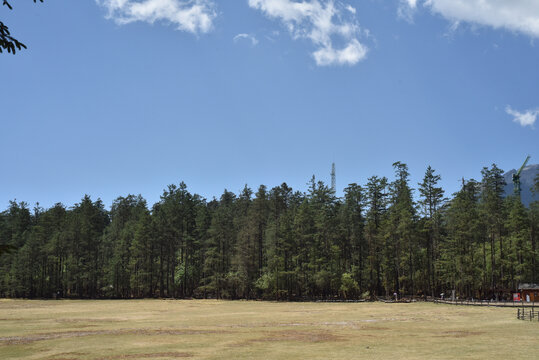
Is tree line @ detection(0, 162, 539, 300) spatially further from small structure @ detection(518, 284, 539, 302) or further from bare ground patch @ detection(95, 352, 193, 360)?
bare ground patch @ detection(95, 352, 193, 360)

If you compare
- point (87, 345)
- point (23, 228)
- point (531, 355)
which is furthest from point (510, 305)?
point (23, 228)

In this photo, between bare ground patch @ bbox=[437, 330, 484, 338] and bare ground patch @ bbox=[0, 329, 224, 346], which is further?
bare ground patch @ bbox=[0, 329, 224, 346]

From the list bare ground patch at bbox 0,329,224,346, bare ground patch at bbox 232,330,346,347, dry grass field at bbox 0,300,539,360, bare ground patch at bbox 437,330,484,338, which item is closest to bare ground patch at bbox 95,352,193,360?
dry grass field at bbox 0,300,539,360

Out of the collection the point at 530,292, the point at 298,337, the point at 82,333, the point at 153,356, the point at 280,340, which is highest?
the point at 153,356

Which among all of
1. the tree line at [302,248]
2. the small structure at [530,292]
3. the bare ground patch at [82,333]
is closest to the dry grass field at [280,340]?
the bare ground patch at [82,333]

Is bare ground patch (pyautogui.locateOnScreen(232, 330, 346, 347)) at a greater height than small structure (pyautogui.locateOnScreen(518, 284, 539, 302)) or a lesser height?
greater

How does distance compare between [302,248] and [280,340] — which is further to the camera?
[302,248]

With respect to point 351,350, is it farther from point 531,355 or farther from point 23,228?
point 23,228

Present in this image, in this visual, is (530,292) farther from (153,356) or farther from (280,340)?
(153,356)

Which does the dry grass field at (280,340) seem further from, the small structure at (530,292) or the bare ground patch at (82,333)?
the small structure at (530,292)

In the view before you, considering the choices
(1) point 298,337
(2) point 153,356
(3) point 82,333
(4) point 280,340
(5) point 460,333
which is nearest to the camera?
(2) point 153,356

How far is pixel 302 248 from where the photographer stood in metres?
89.8

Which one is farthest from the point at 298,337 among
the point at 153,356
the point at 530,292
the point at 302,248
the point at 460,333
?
the point at 302,248

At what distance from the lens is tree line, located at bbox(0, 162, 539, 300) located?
7638 cm
